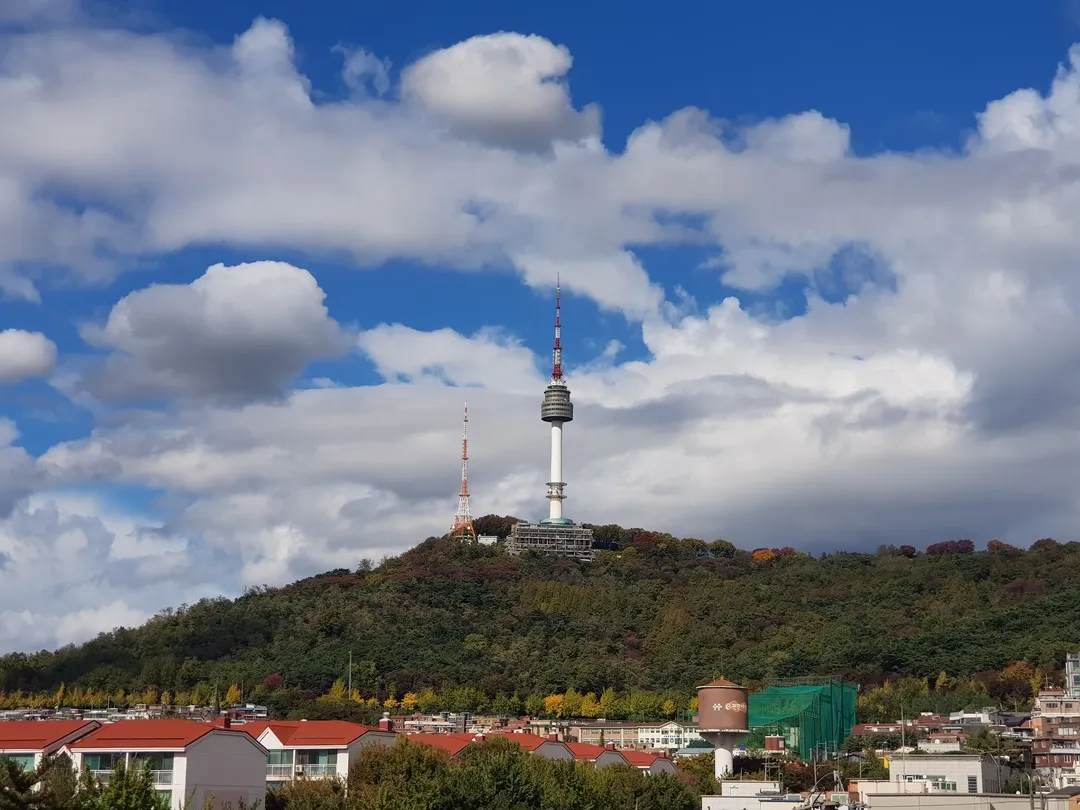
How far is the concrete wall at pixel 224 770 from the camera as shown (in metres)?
65.5

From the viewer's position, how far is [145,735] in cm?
6600

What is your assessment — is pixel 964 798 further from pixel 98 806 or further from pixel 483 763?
pixel 98 806

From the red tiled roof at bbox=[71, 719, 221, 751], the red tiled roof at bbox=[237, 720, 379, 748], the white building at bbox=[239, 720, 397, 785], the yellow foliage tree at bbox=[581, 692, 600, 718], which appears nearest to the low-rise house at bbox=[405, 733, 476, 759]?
the red tiled roof at bbox=[237, 720, 379, 748]

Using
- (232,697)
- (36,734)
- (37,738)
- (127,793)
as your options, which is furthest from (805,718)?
(127,793)

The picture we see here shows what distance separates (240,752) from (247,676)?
10705 centimetres

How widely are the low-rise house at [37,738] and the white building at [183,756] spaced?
0.66m

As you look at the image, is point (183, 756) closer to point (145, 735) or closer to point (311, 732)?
point (145, 735)

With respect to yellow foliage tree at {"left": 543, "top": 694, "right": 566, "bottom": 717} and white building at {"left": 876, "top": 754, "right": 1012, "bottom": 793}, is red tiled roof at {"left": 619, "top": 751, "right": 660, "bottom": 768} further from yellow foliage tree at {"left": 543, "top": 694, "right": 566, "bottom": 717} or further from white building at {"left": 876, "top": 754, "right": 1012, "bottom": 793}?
yellow foliage tree at {"left": 543, "top": 694, "right": 566, "bottom": 717}

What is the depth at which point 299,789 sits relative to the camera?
65.7 meters

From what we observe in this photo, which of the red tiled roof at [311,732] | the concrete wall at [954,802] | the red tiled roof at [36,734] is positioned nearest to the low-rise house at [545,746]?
the red tiled roof at [311,732]

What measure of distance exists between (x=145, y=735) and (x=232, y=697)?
92049mm

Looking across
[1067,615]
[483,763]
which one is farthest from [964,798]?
[1067,615]

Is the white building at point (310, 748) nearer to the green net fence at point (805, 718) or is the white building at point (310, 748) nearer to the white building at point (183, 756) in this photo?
the white building at point (183, 756)

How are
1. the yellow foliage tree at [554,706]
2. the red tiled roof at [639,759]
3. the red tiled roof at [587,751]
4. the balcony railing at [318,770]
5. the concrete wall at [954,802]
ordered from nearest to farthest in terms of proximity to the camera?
the concrete wall at [954,802], the balcony railing at [318,770], the red tiled roof at [587,751], the red tiled roof at [639,759], the yellow foliage tree at [554,706]
